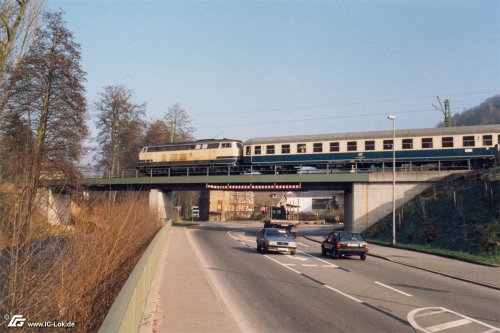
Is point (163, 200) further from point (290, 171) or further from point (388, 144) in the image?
point (388, 144)

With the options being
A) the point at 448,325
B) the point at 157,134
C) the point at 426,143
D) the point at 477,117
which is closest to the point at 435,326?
the point at 448,325

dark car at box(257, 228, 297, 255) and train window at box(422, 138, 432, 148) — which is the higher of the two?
train window at box(422, 138, 432, 148)

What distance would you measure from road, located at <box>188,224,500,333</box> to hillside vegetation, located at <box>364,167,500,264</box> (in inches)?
305

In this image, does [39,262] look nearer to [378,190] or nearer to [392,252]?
[392,252]

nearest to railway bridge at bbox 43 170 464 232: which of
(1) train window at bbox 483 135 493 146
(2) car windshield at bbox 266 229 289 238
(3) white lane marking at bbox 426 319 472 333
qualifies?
(1) train window at bbox 483 135 493 146

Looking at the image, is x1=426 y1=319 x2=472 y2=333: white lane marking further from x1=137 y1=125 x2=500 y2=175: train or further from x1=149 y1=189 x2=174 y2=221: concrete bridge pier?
x1=149 y1=189 x2=174 y2=221: concrete bridge pier

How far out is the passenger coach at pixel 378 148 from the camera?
119ft

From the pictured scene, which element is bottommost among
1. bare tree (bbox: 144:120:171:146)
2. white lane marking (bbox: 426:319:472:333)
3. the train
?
white lane marking (bbox: 426:319:472:333)

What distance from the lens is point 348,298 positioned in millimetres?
12312

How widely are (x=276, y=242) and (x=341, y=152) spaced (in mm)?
18031

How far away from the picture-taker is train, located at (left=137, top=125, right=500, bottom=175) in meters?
36.4

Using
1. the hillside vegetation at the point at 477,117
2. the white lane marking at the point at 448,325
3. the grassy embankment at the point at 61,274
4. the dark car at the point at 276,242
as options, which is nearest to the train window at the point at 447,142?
the dark car at the point at 276,242

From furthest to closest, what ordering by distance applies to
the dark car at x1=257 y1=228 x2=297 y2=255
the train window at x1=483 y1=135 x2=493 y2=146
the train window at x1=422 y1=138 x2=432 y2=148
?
the train window at x1=422 y1=138 x2=432 y2=148, the train window at x1=483 y1=135 x2=493 y2=146, the dark car at x1=257 y1=228 x2=297 y2=255

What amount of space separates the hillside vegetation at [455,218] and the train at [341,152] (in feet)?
8.38
